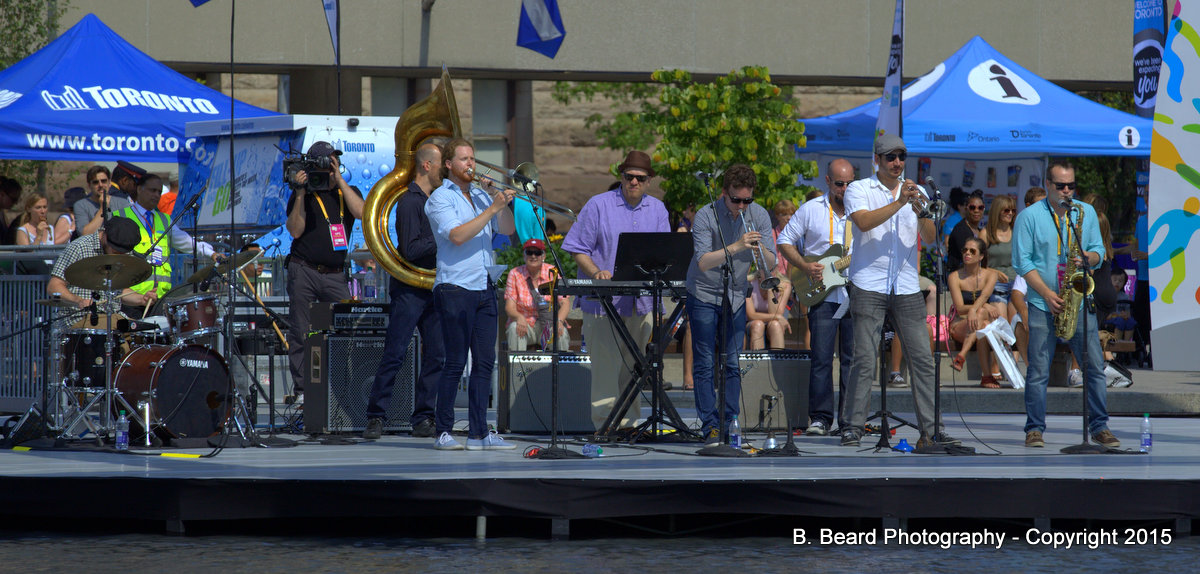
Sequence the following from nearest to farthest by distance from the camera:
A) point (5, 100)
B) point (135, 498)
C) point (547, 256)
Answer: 1. point (135, 498)
2. point (5, 100)
3. point (547, 256)

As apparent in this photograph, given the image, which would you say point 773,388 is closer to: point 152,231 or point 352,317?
point 352,317

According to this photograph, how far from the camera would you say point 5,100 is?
12.9 m

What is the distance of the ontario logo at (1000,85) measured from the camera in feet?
51.4

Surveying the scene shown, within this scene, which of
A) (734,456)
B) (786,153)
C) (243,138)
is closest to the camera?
(734,456)

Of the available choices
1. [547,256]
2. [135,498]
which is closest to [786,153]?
[547,256]

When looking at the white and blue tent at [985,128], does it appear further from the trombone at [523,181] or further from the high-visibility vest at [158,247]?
the high-visibility vest at [158,247]

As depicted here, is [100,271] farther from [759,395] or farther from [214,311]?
[759,395]

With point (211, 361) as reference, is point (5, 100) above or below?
above

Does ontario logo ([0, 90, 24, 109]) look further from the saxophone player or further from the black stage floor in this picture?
the saxophone player

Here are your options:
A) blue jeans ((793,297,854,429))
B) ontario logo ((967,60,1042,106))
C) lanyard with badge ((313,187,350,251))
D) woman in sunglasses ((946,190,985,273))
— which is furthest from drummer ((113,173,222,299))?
ontario logo ((967,60,1042,106))

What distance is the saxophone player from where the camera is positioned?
29.3 feet

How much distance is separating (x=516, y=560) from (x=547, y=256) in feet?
25.5

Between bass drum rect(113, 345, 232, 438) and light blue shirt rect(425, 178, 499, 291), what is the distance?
4.91ft

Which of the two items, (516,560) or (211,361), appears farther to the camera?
(211,361)
